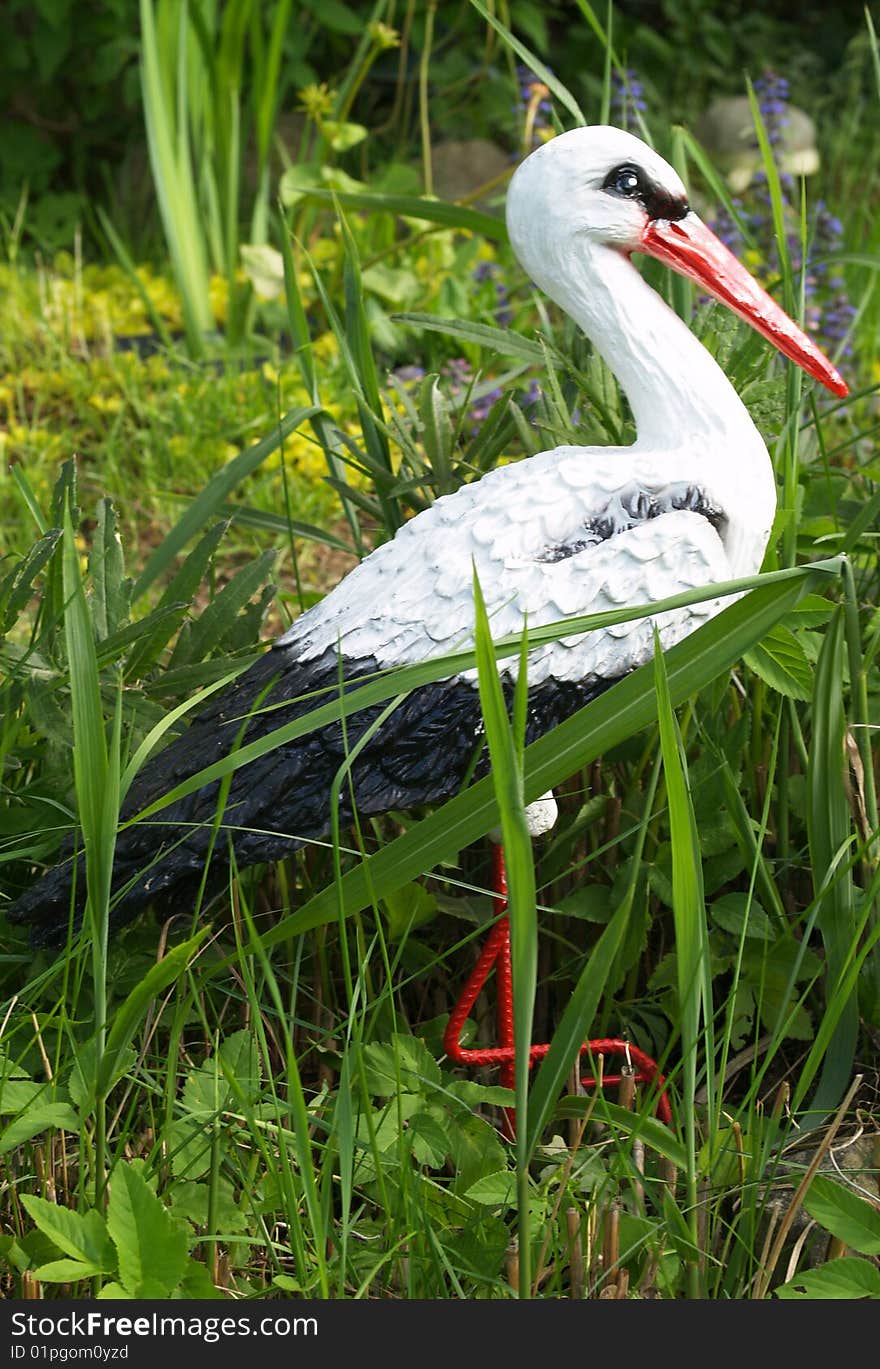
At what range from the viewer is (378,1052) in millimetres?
1431

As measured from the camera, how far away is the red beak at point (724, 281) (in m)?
1.57

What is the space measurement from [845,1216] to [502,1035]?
0.52 metres

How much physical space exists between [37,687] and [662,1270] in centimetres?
92

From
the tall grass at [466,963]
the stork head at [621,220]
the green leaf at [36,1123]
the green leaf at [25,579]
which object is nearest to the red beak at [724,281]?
the stork head at [621,220]

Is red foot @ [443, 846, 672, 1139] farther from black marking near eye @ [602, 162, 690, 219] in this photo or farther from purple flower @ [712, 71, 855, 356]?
purple flower @ [712, 71, 855, 356]

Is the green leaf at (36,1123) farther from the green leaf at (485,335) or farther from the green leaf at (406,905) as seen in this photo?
the green leaf at (485,335)

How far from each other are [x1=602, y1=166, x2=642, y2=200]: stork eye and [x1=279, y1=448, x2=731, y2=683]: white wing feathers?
0.95 ft

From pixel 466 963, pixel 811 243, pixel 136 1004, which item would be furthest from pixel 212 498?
pixel 811 243

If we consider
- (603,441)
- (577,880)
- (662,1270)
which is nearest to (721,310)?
(603,441)

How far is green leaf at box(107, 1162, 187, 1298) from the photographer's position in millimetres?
1143

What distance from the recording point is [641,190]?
1.54 m

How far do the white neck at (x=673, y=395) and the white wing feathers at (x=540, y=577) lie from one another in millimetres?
39

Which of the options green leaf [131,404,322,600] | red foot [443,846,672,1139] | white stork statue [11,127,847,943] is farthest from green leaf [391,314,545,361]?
red foot [443,846,672,1139]

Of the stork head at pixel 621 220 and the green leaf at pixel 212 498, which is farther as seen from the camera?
the green leaf at pixel 212 498
